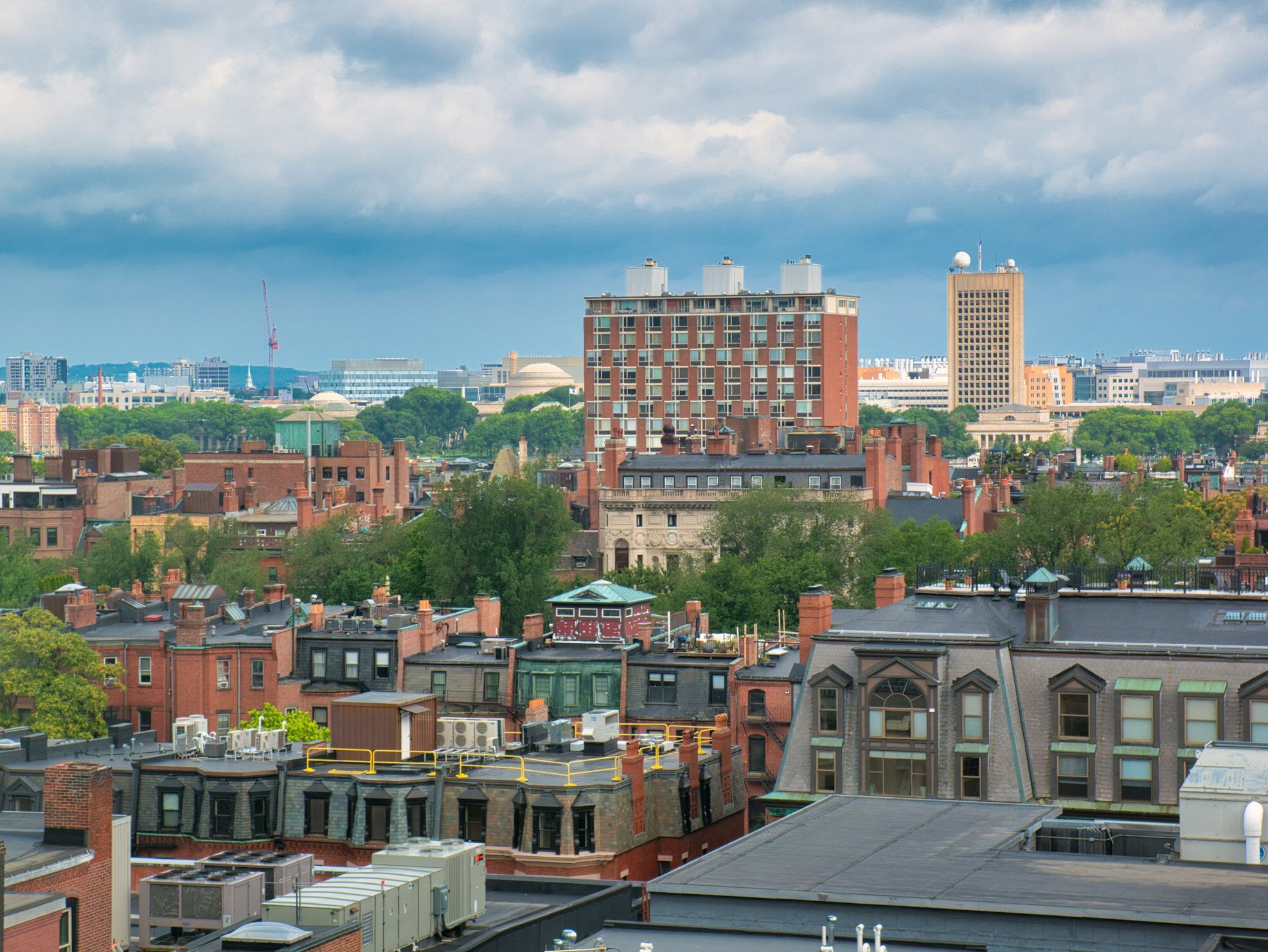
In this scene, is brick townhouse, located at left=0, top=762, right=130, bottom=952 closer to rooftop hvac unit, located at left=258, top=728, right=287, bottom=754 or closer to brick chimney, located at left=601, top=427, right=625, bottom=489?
rooftop hvac unit, located at left=258, top=728, right=287, bottom=754

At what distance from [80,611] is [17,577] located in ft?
148

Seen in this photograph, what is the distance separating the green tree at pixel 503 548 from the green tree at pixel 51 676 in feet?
101

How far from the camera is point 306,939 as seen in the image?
34.9 metres

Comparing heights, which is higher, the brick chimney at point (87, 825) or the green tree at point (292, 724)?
the brick chimney at point (87, 825)

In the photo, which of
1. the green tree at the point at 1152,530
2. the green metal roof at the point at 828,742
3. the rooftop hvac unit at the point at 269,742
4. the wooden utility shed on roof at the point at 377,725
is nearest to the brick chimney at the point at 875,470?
the green tree at the point at 1152,530

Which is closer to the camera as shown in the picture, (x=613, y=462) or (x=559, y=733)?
(x=559, y=733)

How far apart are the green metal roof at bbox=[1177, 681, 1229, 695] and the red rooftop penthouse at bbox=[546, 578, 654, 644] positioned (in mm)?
30104

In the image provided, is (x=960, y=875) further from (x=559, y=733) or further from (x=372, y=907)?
(x=559, y=733)

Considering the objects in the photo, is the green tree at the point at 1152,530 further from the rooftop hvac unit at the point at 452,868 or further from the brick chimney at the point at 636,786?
the rooftop hvac unit at the point at 452,868

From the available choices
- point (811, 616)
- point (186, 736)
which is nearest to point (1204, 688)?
point (811, 616)

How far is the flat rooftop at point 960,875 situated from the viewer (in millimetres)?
40562

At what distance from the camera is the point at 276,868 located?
149 feet

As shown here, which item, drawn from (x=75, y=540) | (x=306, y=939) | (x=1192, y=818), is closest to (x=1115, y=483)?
(x=75, y=540)

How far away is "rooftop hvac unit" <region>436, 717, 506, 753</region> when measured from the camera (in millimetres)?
66375
